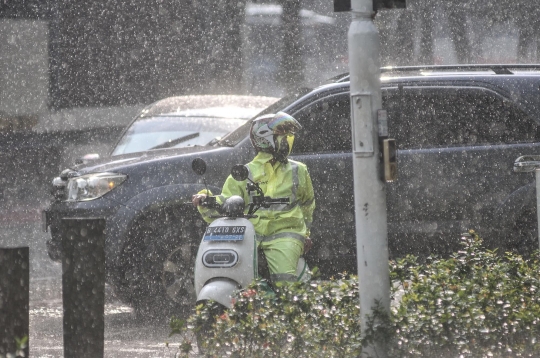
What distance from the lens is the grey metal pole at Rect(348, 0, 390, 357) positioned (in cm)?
539

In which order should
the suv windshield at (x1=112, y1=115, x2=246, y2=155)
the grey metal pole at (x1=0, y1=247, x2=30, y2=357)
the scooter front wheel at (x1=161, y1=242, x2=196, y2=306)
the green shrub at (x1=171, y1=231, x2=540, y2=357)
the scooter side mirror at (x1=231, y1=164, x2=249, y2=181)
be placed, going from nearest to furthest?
1. the grey metal pole at (x1=0, y1=247, x2=30, y2=357)
2. the green shrub at (x1=171, y1=231, x2=540, y2=357)
3. the scooter side mirror at (x1=231, y1=164, x2=249, y2=181)
4. the scooter front wheel at (x1=161, y1=242, x2=196, y2=306)
5. the suv windshield at (x1=112, y1=115, x2=246, y2=155)

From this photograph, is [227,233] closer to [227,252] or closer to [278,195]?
[227,252]

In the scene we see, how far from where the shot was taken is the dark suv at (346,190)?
874 cm

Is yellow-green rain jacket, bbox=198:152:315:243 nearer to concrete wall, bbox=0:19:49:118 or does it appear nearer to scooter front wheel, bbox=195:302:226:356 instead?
scooter front wheel, bbox=195:302:226:356

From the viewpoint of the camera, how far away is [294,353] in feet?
17.5

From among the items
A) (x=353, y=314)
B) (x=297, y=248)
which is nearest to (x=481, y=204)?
(x=297, y=248)

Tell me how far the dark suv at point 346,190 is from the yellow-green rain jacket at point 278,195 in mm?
2046

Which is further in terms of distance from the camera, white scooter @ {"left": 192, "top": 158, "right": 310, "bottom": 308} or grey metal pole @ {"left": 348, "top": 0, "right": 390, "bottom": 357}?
white scooter @ {"left": 192, "top": 158, "right": 310, "bottom": 308}

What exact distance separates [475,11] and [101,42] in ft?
19.8

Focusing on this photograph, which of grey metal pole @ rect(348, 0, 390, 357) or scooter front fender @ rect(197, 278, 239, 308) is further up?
grey metal pole @ rect(348, 0, 390, 357)

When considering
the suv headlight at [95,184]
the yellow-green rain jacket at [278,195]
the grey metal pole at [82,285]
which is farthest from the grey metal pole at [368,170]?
the suv headlight at [95,184]

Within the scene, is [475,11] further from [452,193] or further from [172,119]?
[452,193]

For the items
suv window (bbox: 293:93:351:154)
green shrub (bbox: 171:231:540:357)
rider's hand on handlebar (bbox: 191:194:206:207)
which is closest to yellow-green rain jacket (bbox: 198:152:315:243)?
rider's hand on handlebar (bbox: 191:194:206:207)

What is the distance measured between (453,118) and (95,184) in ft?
9.84
